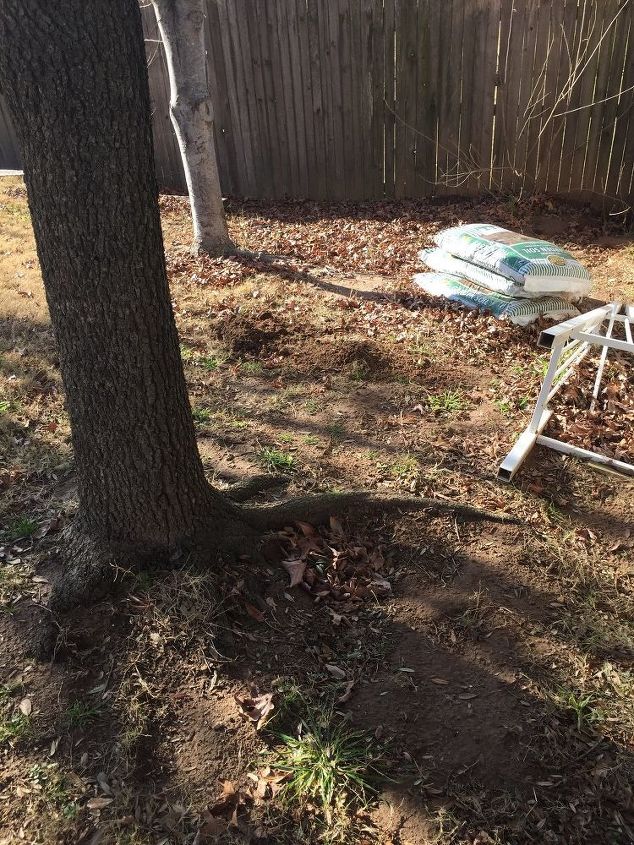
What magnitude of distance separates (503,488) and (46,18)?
3.03m

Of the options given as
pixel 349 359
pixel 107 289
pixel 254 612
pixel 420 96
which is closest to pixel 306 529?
pixel 254 612

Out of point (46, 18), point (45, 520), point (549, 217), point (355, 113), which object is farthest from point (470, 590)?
point (355, 113)

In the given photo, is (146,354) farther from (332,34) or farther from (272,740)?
(332,34)

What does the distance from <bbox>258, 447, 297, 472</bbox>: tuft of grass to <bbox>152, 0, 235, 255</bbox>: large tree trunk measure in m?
4.15

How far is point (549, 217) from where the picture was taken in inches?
310

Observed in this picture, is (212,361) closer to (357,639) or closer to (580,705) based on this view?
(357,639)

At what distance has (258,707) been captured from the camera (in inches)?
94.0

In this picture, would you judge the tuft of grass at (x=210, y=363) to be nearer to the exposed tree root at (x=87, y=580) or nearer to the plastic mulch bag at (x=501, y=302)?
the plastic mulch bag at (x=501, y=302)

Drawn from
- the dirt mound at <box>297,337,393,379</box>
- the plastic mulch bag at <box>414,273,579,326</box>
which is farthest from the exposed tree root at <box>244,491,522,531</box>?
the plastic mulch bag at <box>414,273,579,326</box>

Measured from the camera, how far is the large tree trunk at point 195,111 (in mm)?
6195

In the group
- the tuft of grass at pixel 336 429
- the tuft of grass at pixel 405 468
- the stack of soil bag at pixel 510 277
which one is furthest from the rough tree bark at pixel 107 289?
the stack of soil bag at pixel 510 277

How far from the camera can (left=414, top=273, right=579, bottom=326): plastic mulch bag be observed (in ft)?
18.1

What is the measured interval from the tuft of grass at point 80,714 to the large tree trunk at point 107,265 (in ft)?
1.89

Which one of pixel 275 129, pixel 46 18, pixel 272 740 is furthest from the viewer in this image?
pixel 275 129
